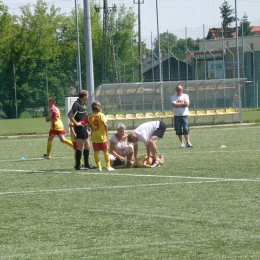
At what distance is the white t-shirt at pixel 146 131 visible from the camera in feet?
51.5

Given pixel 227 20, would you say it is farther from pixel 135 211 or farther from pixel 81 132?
pixel 135 211

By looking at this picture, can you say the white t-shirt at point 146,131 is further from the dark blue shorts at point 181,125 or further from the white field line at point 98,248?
the white field line at point 98,248

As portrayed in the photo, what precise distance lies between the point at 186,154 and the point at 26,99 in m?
18.7

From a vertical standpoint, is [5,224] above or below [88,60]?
below

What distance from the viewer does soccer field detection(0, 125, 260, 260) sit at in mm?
7715

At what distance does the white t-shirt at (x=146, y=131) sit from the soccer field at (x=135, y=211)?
2.08 ft

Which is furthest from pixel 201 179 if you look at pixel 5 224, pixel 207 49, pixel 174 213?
pixel 207 49

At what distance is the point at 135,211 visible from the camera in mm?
10133

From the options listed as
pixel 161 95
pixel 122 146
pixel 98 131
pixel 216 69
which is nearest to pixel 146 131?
pixel 122 146

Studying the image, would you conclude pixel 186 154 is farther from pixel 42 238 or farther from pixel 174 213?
pixel 42 238

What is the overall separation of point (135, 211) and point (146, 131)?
587cm

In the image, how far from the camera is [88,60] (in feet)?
97.2

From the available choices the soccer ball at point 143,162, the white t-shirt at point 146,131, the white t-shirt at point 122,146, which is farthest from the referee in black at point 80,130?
the white t-shirt at point 146,131

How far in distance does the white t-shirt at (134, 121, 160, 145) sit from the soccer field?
0.63 m
